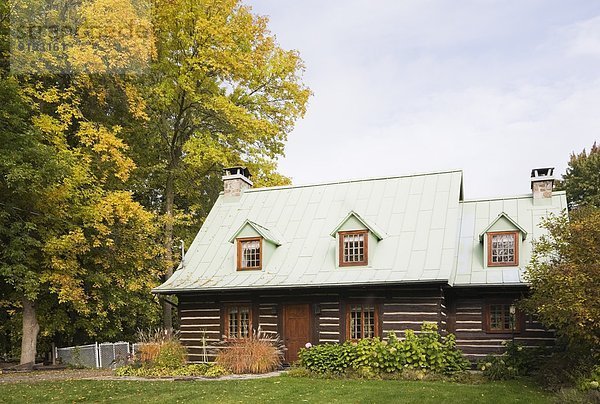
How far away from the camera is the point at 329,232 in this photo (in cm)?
2223

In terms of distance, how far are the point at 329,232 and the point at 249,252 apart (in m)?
2.98

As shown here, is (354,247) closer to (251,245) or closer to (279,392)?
(251,245)

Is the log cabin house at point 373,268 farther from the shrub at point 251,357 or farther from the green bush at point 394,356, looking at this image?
the shrub at point 251,357

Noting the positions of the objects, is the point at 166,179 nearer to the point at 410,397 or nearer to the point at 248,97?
the point at 248,97

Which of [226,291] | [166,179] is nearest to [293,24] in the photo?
[226,291]

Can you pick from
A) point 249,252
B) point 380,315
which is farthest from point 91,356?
point 380,315

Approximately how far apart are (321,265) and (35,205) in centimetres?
1044

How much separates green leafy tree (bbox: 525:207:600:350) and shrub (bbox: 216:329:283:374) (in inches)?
319

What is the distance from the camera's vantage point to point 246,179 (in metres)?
26.2

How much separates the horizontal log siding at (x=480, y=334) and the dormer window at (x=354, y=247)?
3563mm

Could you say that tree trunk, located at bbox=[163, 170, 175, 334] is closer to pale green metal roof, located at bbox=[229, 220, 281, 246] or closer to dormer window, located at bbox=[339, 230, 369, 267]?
pale green metal roof, located at bbox=[229, 220, 281, 246]

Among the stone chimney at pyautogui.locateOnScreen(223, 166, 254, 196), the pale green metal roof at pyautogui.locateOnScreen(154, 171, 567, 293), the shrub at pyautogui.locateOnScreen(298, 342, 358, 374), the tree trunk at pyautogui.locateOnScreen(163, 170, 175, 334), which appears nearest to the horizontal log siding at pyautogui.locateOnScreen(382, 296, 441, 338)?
the pale green metal roof at pyautogui.locateOnScreen(154, 171, 567, 293)

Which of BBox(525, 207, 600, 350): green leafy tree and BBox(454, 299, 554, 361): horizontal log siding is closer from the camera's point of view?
BBox(525, 207, 600, 350): green leafy tree

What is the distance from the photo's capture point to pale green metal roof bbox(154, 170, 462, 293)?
19938 mm
